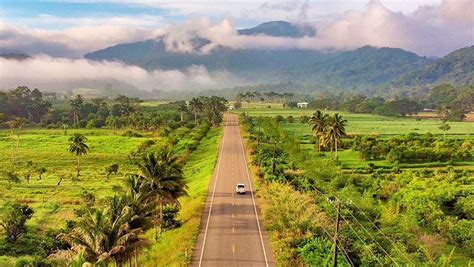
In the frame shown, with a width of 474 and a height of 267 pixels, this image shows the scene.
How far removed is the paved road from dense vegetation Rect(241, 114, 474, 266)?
1.63 meters

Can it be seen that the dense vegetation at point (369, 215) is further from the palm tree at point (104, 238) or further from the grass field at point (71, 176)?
the palm tree at point (104, 238)

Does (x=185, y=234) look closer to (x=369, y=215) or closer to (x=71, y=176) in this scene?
(x=369, y=215)

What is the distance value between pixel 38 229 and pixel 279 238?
34372 millimetres

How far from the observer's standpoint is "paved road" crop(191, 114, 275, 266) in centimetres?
4492

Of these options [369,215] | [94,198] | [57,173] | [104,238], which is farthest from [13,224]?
[57,173]

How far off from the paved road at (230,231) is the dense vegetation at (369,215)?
1.63 meters

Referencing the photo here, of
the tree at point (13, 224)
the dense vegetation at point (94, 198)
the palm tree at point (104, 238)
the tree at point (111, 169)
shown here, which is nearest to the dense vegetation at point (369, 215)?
the dense vegetation at point (94, 198)

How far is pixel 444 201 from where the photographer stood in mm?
63969

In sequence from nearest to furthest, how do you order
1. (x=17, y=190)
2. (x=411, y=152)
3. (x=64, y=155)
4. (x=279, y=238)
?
1. (x=279, y=238)
2. (x=17, y=190)
3. (x=411, y=152)
4. (x=64, y=155)

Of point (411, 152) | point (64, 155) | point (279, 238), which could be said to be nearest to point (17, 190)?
point (64, 155)

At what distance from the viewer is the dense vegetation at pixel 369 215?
43.6 m

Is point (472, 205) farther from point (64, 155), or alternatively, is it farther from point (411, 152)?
point (64, 155)

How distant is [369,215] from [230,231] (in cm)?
1813

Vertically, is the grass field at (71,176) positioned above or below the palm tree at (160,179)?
below
